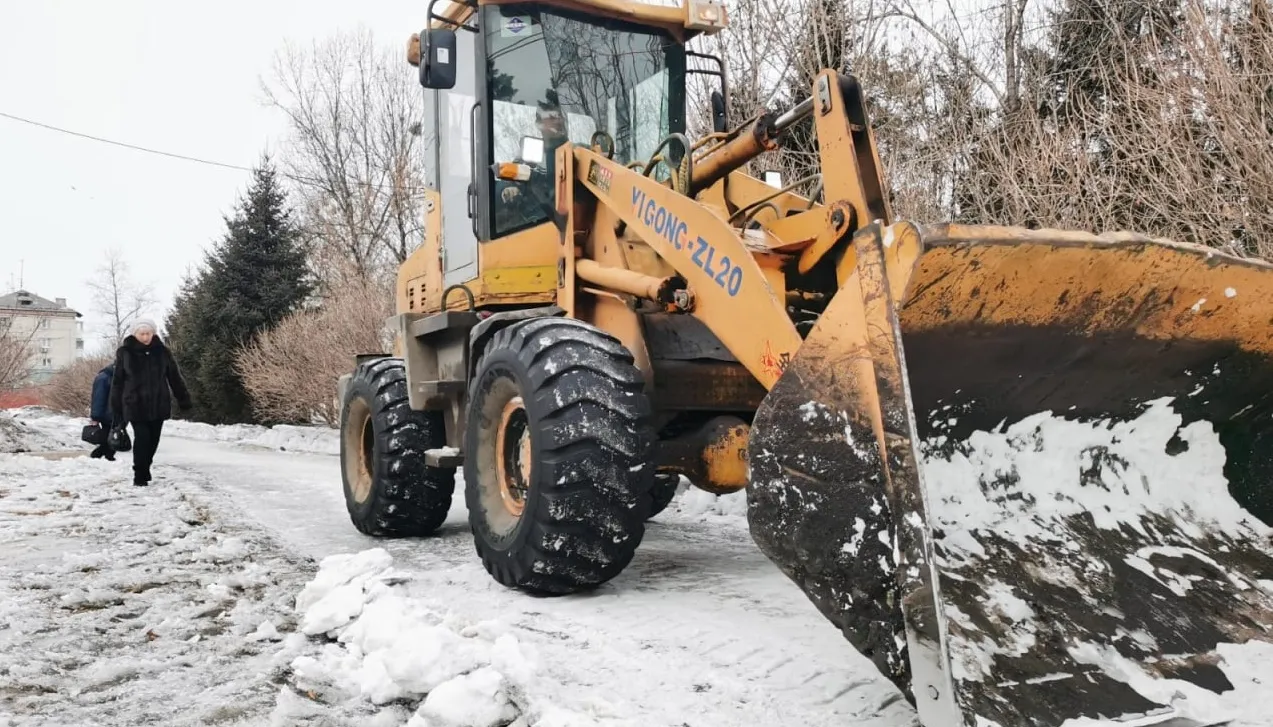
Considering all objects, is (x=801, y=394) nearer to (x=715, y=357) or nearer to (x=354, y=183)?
(x=715, y=357)

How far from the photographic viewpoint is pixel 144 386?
29.1 ft

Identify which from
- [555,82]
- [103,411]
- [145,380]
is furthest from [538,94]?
[103,411]

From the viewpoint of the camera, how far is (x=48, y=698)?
3.06 meters

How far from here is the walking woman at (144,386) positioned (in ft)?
29.1

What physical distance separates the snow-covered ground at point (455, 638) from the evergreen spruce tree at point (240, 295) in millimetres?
20351

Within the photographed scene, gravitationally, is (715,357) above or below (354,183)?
below

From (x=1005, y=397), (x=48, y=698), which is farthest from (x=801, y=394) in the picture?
(x=48, y=698)

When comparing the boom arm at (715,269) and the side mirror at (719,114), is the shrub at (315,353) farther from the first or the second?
the boom arm at (715,269)

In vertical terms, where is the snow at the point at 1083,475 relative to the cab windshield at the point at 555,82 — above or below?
below

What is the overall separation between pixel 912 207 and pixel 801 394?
6767 millimetres

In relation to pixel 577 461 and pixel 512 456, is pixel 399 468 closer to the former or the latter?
pixel 512 456

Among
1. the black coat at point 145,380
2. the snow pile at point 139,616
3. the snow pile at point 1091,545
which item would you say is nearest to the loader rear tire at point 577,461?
the snow pile at point 139,616

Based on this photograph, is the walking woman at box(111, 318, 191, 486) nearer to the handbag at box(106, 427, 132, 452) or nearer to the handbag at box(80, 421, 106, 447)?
the handbag at box(106, 427, 132, 452)

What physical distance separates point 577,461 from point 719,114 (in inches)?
116
